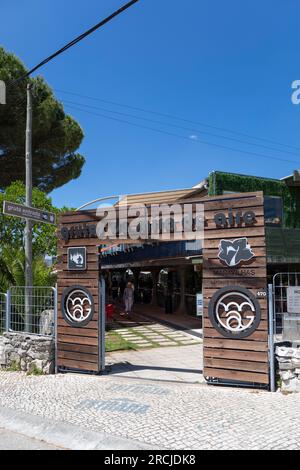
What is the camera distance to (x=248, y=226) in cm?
720

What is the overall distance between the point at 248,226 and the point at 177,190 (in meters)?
10.5

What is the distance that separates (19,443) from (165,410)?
196cm

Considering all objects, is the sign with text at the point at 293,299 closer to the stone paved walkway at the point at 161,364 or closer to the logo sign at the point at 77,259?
the stone paved walkway at the point at 161,364

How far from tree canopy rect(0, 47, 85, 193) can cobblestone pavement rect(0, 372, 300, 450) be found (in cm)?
1348

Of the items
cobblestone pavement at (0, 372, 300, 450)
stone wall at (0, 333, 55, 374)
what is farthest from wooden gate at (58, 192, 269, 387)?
stone wall at (0, 333, 55, 374)

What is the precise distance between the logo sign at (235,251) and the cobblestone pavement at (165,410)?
2.12 m

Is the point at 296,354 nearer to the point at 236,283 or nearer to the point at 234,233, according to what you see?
the point at 236,283

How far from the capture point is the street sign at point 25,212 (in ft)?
27.4

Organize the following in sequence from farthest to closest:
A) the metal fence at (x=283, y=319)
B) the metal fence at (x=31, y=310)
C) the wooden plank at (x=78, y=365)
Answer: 1. the metal fence at (x=31, y=310)
2. the wooden plank at (x=78, y=365)
3. the metal fence at (x=283, y=319)

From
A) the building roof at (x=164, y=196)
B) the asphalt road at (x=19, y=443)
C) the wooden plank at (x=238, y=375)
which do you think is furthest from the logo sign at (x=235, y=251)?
the building roof at (x=164, y=196)

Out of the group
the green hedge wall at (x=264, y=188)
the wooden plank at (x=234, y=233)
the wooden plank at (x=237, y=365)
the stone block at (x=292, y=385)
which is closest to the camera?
the stone block at (x=292, y=385)

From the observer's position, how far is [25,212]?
868 cm
